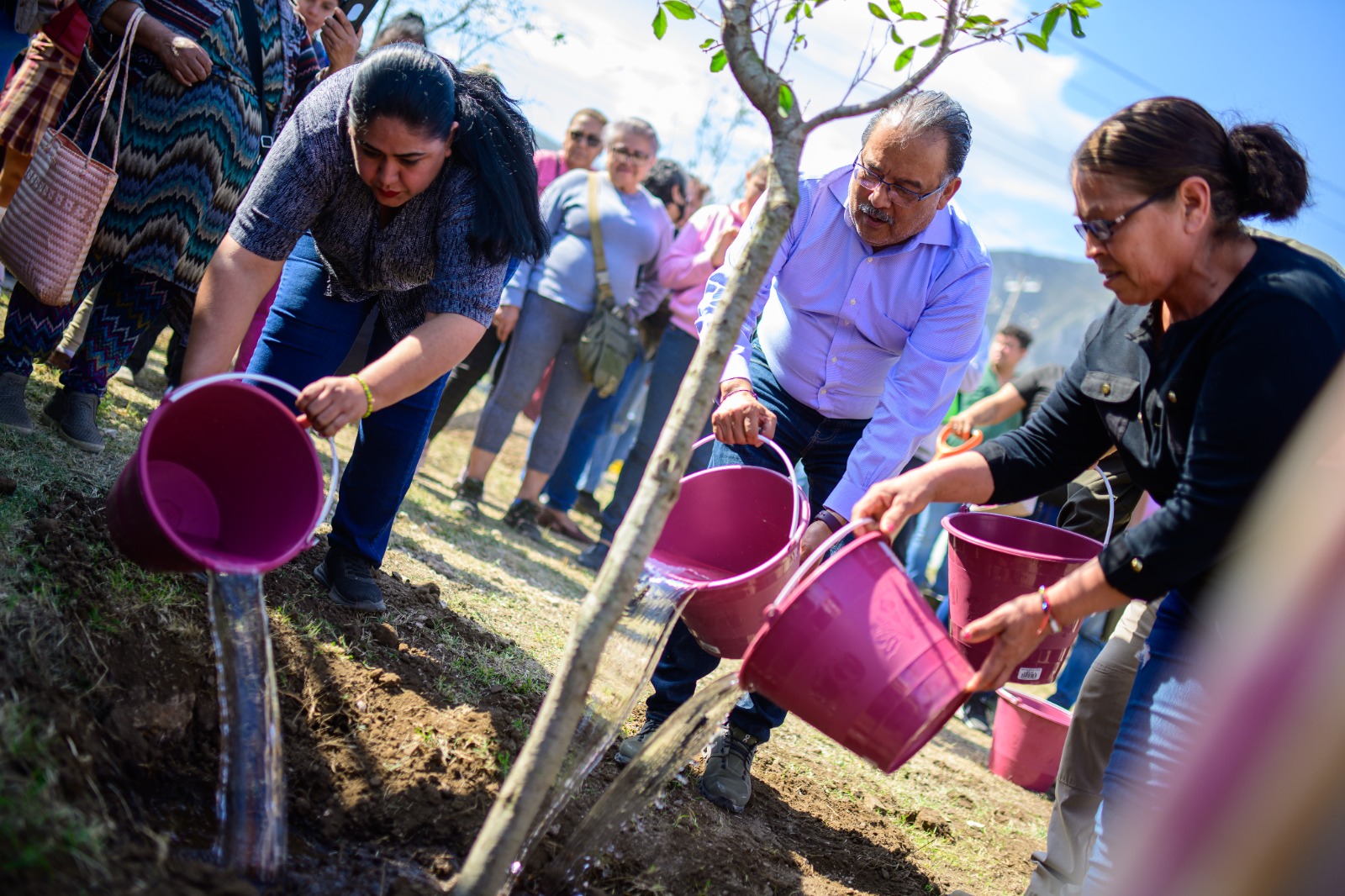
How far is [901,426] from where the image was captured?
266 centimetres

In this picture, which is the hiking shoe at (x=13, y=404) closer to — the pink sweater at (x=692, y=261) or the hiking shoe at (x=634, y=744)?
the hiking shoe at (x=634, y=744)

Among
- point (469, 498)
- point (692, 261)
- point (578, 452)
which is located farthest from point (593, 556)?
point (692, 261)

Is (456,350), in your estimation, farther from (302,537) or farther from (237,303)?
(302,537)

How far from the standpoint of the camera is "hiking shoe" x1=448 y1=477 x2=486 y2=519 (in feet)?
17.5

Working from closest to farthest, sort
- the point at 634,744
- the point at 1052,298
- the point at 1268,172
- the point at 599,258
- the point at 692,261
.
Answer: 1. the point at 1268,172
2. the point at 634,744
3. the point at 599,258
4. the point at 692,261
5. the point at 1052,298

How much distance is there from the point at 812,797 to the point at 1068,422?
1.57m

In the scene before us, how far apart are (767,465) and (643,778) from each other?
38.2 inches

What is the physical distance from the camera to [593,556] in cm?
548

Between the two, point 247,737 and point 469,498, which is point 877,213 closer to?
point 247,737

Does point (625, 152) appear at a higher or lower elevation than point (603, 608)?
higher

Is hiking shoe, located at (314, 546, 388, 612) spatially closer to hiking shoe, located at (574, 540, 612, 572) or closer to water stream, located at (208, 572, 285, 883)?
water stream, located at (208, 572, 285, 883)

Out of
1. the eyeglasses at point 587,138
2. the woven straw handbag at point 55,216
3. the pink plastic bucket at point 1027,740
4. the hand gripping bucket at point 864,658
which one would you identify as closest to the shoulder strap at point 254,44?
the woven straw handbag at point 55,216

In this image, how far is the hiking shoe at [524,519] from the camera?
5.55 metres

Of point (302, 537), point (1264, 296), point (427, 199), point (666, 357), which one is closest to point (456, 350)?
point (427, 199)
